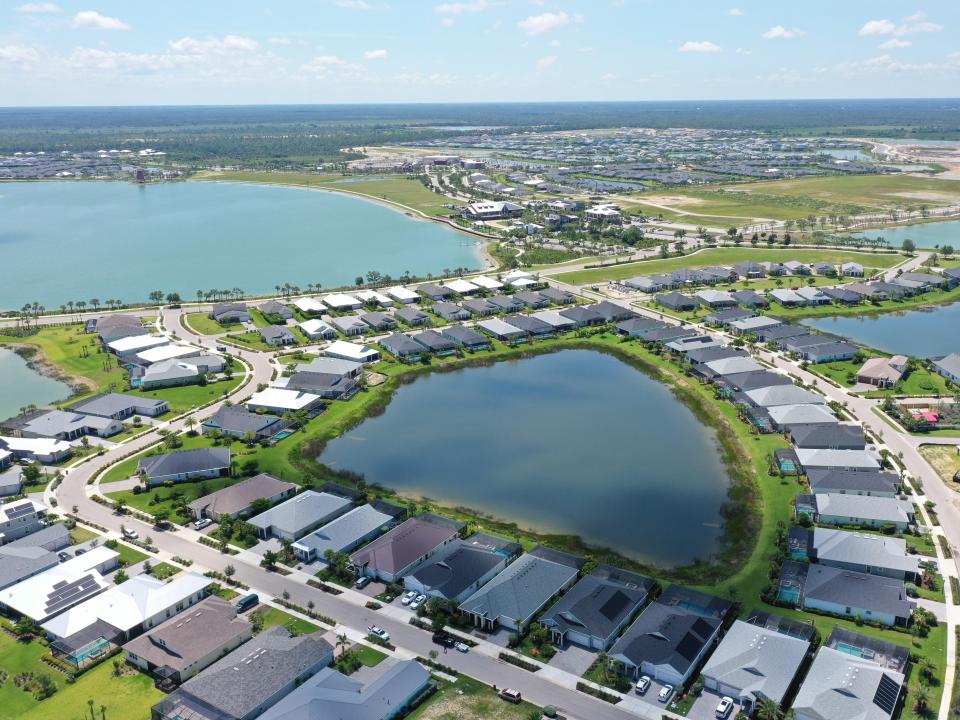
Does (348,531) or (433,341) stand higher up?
(433,341)

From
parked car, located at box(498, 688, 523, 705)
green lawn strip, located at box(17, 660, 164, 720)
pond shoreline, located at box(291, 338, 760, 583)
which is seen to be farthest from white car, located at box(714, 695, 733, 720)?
green lawn strip, located at box(17, 660, 164, 720)

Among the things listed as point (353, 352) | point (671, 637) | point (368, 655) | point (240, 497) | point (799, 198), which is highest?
point (799, 198)

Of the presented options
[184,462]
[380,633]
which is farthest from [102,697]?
[184,462]

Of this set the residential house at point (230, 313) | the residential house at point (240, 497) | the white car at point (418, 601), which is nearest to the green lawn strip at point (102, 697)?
the white car at point (418, 601)

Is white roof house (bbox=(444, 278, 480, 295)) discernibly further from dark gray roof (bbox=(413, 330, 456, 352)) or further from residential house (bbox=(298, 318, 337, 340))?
residential house (bbox=(298, 318, 337, 340))

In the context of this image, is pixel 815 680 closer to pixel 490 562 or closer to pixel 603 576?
pixel 603 576

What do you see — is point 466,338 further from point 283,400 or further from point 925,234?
point 925,234

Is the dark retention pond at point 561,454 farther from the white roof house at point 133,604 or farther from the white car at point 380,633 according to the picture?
the white roof house at point 133,604
